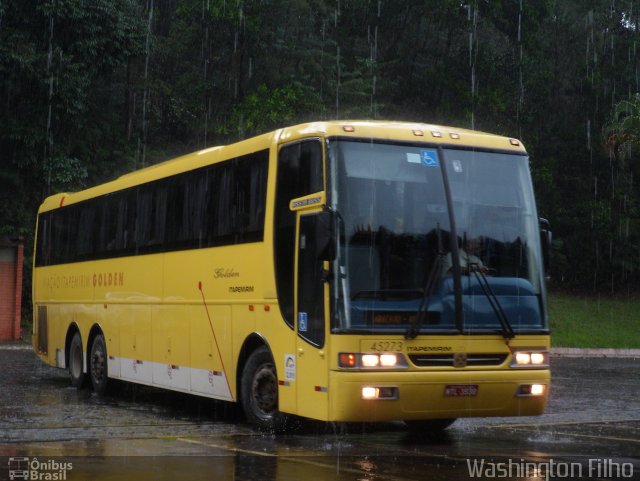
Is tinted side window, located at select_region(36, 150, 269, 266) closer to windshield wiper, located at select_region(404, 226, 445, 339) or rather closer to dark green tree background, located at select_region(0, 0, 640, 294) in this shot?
windshield wiper, located at select_region(404, 226, 445, 339)

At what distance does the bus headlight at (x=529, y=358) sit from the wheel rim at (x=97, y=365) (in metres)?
8.56

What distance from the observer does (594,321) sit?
40.9 metres

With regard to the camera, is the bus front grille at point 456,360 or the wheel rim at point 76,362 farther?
the wheel rim at point 76,362

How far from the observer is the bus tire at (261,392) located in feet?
41.1

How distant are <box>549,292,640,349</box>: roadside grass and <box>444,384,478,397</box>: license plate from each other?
23991 mm

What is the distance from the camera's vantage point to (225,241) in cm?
1384

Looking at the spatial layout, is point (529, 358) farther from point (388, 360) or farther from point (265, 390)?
point (265, 390)

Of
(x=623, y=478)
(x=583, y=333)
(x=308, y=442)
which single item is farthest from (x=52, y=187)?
(x=623, y=478)

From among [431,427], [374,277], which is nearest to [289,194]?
[374,277]

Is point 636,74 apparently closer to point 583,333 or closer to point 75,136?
point 583,333

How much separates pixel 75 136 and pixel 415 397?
30046 mm

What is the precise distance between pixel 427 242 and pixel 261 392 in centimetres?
281

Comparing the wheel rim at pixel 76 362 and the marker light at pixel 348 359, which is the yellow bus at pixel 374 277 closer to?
the marker light at pixel 348 359

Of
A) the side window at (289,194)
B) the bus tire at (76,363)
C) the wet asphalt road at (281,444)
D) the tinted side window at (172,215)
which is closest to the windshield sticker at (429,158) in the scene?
the side window at (289,194)
